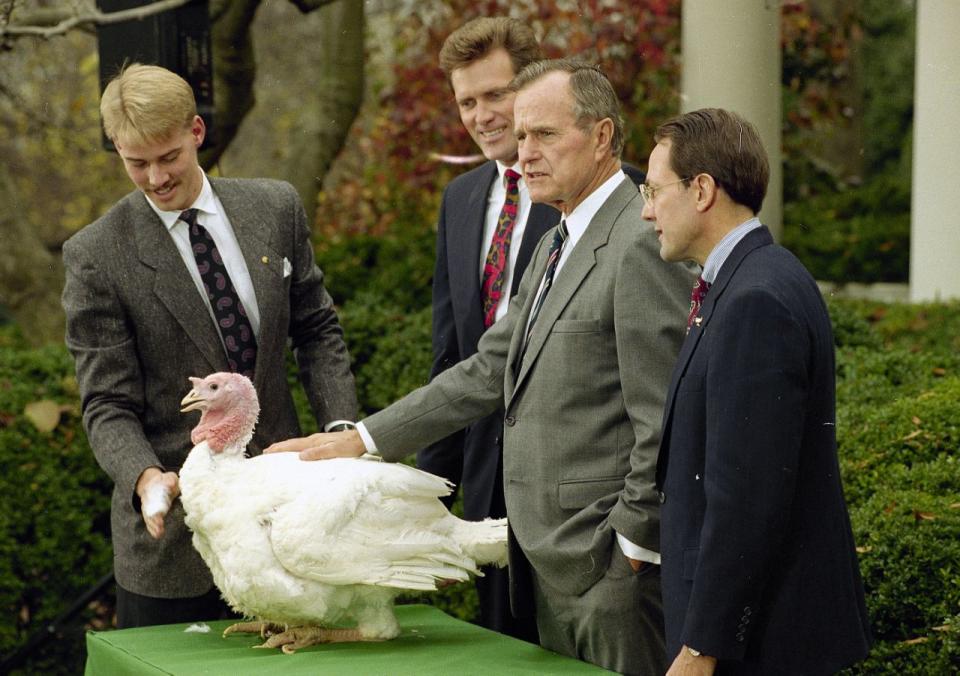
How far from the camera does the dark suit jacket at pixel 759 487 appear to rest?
2.73 metres

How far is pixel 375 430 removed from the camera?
3.68 m

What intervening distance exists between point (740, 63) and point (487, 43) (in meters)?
2.38

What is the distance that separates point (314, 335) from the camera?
4.19m

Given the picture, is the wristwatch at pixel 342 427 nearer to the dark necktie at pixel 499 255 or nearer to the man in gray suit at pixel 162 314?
the man in gray suit at pixel 162 314

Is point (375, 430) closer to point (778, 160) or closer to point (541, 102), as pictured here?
point (541, 102)

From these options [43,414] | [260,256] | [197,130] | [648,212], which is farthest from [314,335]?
[43,414]

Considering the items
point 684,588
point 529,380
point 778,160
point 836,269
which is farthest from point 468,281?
point 836,269

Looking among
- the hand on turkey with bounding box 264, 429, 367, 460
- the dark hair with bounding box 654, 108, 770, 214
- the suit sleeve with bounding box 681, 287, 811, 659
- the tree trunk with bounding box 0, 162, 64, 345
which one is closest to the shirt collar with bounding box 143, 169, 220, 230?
the hand on turkey with bounding box 264, 429, 367, 460

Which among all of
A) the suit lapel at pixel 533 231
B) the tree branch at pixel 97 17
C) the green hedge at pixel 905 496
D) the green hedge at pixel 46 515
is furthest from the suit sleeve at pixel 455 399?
the green hedge at pixel 46 515

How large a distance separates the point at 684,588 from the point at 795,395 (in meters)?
0.52

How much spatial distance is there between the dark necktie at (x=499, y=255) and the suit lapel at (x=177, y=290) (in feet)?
2.83

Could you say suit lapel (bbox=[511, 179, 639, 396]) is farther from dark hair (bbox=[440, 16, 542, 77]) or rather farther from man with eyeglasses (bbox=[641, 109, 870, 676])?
dark hair (bbox=[440, 16, 542, 77])

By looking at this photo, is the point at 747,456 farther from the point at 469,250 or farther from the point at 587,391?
the point at 469,250

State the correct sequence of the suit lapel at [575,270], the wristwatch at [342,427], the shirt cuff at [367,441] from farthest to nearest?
the wristwatch at [342,427] < the shirt cuff at [367,441] < the suit lapel at [575,270]
